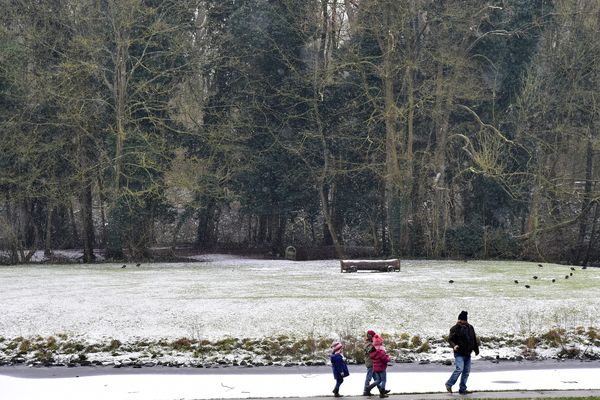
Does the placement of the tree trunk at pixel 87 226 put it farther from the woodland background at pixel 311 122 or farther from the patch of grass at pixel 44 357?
the patch of grass at pixel 44 357

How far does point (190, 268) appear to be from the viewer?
4509cm

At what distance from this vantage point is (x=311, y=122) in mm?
56156

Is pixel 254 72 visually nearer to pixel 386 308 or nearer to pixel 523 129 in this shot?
pixel 523 129

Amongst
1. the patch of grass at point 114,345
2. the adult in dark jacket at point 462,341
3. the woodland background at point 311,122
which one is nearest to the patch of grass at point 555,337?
the adult in dark jacket at point 462,341

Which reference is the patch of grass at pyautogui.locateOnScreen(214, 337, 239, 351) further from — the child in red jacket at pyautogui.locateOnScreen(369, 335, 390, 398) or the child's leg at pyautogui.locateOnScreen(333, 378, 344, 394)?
the child in red jacket at pyautogui.locateOnScreen(369, 335, 390, 398)

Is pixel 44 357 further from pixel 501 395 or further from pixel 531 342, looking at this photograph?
pixel 531 342

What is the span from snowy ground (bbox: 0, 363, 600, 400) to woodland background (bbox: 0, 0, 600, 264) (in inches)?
1027

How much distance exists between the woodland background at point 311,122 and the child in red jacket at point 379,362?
29.6m

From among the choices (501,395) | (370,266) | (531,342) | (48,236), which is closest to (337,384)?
(501,395)

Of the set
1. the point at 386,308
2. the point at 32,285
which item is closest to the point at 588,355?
the point at 386,308

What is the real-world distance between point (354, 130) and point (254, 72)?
300 inches

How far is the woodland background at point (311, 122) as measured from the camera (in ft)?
165

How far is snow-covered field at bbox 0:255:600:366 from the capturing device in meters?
27.1

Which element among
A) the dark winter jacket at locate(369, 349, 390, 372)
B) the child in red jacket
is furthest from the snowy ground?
the dark winter jacket at locate(369, 349, 390, 372)
